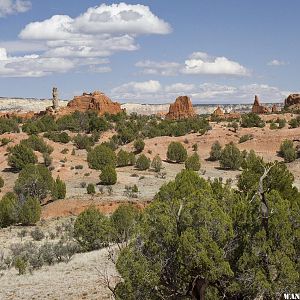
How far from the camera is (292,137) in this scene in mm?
56344

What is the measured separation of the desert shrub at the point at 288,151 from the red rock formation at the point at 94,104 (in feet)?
150

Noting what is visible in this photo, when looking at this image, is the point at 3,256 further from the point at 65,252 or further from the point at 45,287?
the point at 45,287

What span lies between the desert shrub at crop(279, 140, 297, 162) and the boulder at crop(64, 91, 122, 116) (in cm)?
4575

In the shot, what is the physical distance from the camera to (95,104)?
310 feet

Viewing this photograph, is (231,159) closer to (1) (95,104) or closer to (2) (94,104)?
(1) (95,104)

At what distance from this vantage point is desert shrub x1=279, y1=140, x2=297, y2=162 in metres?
49.0

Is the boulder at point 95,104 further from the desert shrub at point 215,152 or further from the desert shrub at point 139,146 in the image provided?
the desert shrub at point 215,152

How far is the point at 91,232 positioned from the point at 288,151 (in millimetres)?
32275

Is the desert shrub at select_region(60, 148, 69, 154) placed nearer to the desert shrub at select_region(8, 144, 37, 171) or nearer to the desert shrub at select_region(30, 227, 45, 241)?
the desert shrub at select_region(8, 144, 37, 171)

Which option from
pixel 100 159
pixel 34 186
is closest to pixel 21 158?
pixel 100 159

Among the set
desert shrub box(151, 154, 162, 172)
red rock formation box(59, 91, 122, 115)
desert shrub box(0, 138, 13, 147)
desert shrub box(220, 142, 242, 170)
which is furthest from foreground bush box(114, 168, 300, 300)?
red rock formation box(59, 91, 122, 115)

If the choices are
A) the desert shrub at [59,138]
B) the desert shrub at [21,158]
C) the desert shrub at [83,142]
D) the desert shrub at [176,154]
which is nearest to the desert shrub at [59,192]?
the desert shrub at [21,158]

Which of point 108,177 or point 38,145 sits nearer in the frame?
point 108,177

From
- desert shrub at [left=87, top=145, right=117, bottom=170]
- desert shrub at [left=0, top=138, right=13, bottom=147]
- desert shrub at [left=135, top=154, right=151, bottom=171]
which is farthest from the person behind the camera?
desert shrub at [left=0, top=138, right=13, bottom=147]
